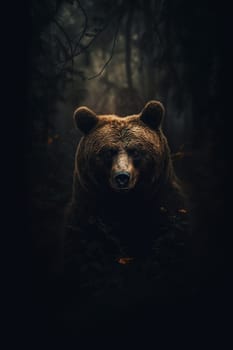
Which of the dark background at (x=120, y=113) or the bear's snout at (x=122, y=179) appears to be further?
the bear's snout at (x=122, y=179)

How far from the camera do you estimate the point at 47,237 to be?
18.1 feet

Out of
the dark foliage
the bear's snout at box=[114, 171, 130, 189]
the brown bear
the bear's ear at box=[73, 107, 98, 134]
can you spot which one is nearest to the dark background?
the dark foliage

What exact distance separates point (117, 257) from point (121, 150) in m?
1.26

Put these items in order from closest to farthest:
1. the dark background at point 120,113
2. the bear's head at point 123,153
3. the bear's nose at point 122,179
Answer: the dark background at point 120,113, the bear's nose at point 122,179, the bear's head at point 123,153

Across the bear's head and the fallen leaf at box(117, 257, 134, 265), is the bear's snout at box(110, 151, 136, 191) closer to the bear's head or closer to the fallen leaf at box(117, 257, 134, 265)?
the bear's head

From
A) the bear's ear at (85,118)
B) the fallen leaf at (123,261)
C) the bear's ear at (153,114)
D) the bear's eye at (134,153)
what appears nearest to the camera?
the bear's eye at (134,153)

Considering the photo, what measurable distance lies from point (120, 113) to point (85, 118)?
2.31m

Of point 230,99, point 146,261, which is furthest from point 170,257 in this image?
point 230,99

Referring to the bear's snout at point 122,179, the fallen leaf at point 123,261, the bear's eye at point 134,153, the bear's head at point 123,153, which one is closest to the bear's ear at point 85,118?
the bear's head at point 123,153

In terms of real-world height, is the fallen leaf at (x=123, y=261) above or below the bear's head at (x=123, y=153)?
below

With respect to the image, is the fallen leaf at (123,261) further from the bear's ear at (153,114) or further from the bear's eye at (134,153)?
the bear's ear at (153,114)

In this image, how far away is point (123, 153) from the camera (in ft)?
13.4

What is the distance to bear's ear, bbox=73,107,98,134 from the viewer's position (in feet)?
15.2

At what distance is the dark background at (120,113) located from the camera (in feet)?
9.11
